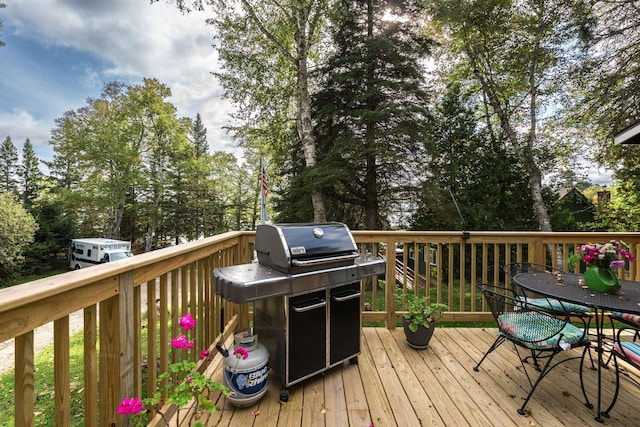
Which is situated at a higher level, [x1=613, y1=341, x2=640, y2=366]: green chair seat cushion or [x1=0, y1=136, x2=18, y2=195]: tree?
[x1=0, y1=136, x2=18, y2=195]: tree

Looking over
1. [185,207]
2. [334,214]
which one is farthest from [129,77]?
[334,214]

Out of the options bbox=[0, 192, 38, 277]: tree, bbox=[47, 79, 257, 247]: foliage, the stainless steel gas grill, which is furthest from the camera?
bbox=[47, 79, 257, 247]: foliage

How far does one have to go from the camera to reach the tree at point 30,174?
730 inches

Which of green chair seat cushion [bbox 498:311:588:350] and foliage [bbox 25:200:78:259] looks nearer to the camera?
green chair seat cushion [bbox 498:311:588:350]

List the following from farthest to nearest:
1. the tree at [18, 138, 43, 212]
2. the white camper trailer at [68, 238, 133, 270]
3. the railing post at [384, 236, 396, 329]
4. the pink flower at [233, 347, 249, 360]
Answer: the tree at [18, 138, 43, 212], the white camper trailer at [68, 238, 133, 270], the railing post at [384, 236, 396, 329], the pink flower at [233, 347, 249, 360]

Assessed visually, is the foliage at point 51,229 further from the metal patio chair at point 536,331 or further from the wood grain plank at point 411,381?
the metal patio chair at point 536,331

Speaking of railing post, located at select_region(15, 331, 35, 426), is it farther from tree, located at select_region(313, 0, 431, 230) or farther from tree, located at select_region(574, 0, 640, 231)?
tree, located at select_region(574, 0, 640, 231)

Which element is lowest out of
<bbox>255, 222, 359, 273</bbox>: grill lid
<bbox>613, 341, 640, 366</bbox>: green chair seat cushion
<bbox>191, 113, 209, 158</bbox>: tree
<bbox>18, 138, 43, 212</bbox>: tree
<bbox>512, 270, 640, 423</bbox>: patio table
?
<bbox>613, 341, 640, 366</bbox>: green chair seat cushion

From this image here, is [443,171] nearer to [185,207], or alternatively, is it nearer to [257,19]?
[257,19]

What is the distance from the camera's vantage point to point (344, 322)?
2152mm

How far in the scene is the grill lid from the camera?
183 centimetres

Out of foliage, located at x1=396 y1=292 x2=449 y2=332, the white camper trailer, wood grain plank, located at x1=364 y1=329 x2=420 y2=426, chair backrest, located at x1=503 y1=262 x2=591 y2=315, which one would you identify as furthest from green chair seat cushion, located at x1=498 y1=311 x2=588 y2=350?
the white camper trailer

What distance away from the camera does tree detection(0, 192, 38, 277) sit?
38.3 ft

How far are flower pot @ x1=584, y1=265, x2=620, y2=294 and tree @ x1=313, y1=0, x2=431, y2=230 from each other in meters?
4.22
